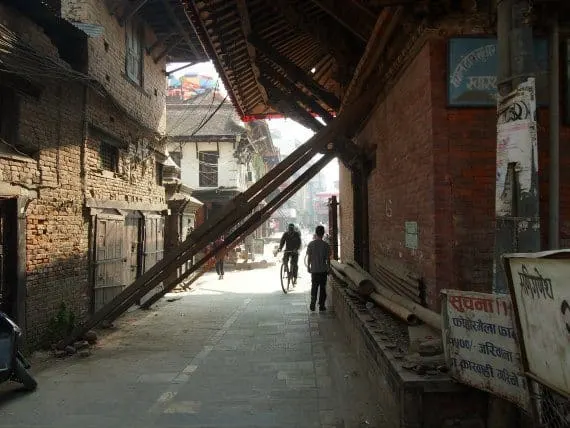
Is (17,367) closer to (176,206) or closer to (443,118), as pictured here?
Answer: (443,118)

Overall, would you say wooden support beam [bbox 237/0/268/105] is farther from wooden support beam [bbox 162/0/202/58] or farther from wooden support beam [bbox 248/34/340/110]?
wooden support beam [bbox 162/0/202/58]

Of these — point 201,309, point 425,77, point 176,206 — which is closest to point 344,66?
point 425,77

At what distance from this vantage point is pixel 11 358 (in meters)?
5.10

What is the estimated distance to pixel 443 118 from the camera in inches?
177

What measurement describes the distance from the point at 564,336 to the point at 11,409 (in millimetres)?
5115

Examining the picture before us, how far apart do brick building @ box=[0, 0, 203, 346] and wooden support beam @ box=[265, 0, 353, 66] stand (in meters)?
3.49

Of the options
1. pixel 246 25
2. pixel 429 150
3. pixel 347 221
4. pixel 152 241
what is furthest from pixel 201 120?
pixel 429 150

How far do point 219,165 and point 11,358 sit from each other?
22.5 meters

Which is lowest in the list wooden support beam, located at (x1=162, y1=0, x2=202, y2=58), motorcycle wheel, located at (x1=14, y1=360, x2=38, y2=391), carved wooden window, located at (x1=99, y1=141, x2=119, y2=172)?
motorcycle wheel, located at (x1=14, y1=360, x2=38, y2=391)

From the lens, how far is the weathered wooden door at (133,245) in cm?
1087

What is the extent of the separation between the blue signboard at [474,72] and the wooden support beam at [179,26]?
8.62 m

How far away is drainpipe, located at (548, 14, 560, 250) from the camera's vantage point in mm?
4113

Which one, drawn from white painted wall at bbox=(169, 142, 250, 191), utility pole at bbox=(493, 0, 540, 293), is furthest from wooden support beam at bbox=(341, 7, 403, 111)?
white painted wall at bbox=(169, 142, 250, 191)

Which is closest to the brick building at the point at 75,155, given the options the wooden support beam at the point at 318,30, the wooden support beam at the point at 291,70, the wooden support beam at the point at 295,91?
the wooden support beam at the point at 291,70
